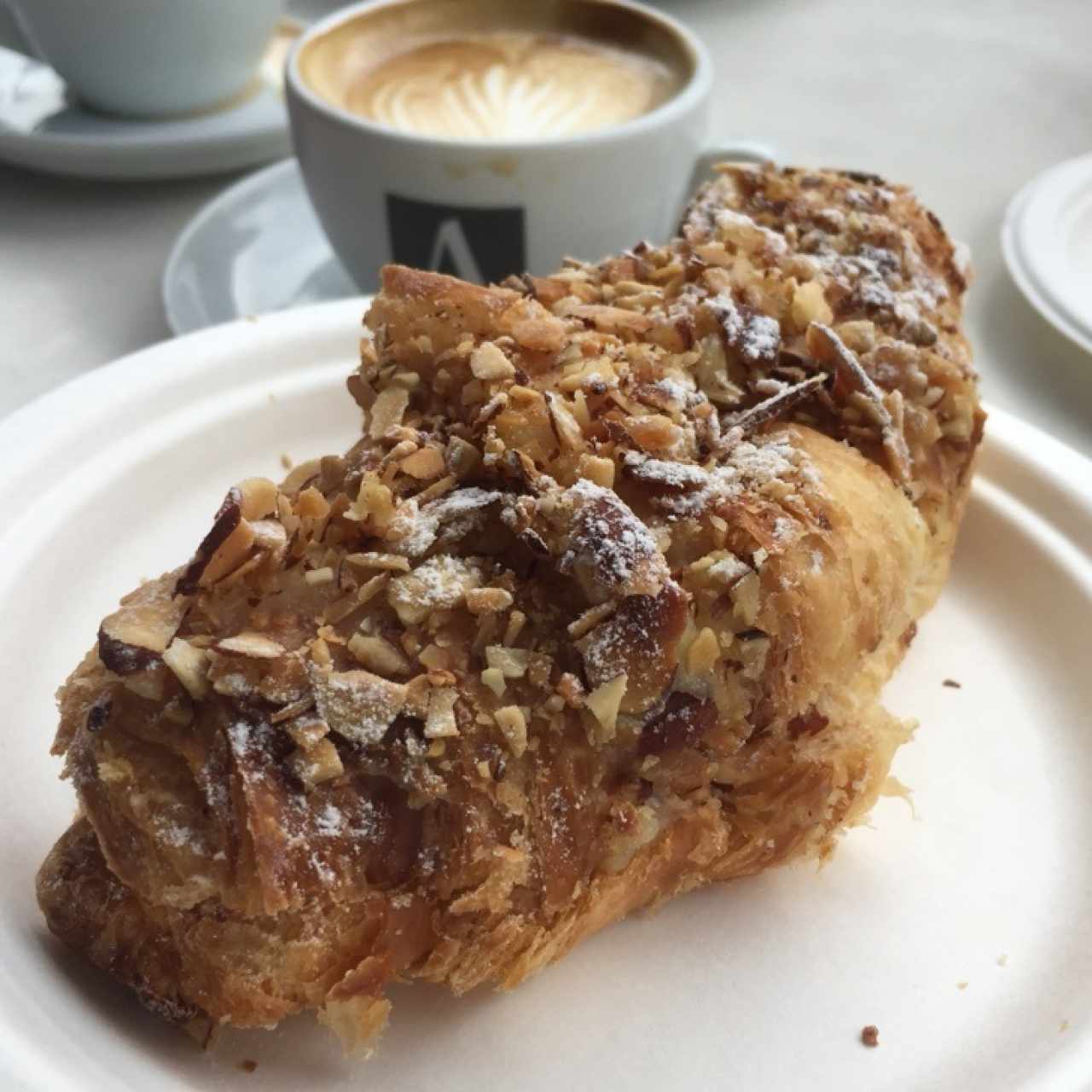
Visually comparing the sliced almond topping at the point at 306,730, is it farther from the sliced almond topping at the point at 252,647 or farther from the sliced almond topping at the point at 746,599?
the sliced almond topping at the point at 746,599

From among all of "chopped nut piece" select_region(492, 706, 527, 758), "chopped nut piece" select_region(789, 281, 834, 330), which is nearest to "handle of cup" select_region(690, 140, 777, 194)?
"chopped nut piece" select_region(789, 281, 834, 330)

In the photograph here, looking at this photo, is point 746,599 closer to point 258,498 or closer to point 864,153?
point 258,498

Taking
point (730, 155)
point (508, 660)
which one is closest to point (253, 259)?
point (730, 155)

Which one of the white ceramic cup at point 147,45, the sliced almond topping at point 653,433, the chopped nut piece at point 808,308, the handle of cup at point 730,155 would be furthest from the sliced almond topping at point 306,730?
the white ceramic cup at point 147,45

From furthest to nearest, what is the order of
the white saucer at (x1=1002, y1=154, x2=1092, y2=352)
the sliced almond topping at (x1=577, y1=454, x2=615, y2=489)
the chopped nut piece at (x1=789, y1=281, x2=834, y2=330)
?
the white saucer at (x1=1002, y1=154, x2=1092, y2=352)
the chopped nut piece at (x1=789, y1=281, x2=834, y2=330)
the sliced almond topping at (x1=577, y1=454, x2=615, y2=489)

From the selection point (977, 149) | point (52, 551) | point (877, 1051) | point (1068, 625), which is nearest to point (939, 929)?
point (877, 1051)

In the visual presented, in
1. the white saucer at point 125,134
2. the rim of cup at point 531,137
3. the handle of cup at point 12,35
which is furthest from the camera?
the handle of cup at point 12,35

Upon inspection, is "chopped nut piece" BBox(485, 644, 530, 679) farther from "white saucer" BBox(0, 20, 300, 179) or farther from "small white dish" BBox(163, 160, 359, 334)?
"white saucer" BBox(0, 20, 300, 179)

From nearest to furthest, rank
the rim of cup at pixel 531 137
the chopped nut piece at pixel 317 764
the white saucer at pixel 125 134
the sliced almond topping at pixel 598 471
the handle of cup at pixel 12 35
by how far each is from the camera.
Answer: the chopped nut piece at pixel 317 764
the sliced almond topping at pixel 598 471
the rim of cup at pixel 531 137
the white saucer at pixel 125 134
the handle of cup at pixel 12 35
